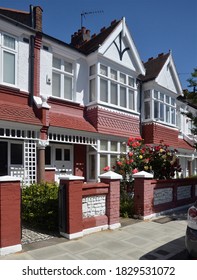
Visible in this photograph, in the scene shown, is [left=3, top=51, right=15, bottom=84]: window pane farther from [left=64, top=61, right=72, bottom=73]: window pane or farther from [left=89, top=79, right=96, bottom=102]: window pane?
[left=89, top=79, right=96, bottom=102]: window pane

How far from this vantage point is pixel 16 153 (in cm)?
1048

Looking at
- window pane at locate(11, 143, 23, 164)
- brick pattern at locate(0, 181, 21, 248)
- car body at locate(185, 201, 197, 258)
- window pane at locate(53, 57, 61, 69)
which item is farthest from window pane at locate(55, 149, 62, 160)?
car body at locate(185, 201, 197, 258)

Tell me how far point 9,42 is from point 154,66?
9976mm

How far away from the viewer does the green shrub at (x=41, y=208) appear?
6.35m

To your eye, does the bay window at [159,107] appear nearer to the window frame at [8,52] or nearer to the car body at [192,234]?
the window frame at [8,52]

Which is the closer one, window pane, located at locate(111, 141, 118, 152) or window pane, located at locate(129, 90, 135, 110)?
window pane, located at locate(111, 141, 118, 152)

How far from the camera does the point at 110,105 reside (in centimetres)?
1292

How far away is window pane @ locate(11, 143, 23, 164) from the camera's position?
34.0ft

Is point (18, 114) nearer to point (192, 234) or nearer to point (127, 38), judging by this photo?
point (192, 234)

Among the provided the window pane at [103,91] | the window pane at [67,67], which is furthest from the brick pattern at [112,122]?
the window pane at [67,67]

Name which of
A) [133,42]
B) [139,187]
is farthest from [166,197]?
[133,42]

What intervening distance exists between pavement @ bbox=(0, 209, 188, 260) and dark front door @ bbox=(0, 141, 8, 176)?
4102 millimetres

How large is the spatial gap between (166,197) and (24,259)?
5747mm

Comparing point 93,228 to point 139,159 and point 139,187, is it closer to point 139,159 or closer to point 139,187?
point 139,187
